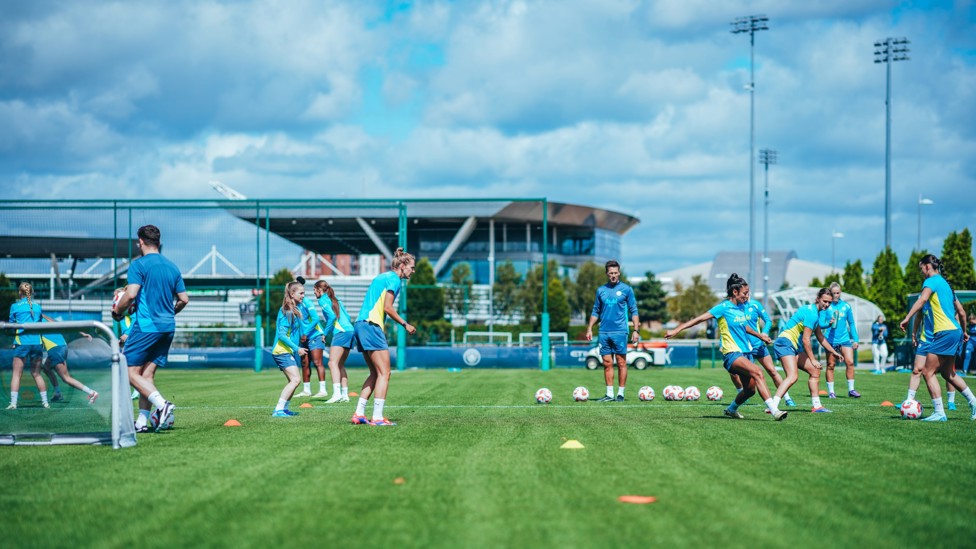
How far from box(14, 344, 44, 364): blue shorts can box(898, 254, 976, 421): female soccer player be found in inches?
384

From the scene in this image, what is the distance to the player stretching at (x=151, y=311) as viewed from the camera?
998cm

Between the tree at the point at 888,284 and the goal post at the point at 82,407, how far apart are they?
153ft

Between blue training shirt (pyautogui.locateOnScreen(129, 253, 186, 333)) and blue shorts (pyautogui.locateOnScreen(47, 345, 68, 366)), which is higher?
blue training shirt (pyautogui.locateOnScreen(129, 253, 186, 333))

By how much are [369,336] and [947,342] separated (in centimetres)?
695

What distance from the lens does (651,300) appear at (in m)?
89.8

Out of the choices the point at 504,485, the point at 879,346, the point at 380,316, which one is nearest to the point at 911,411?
the point at 380,316

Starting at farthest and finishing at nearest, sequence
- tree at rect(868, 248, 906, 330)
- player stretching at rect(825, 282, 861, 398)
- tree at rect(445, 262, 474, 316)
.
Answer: tree at rect(868, 248, 906, 330), tree at rect(445, 262, 474, 316), player stretching at rect(825, 282, 861, 398)

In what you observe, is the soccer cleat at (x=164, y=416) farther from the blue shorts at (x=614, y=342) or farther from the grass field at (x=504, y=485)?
the blue shorts at (x=614, y=342)

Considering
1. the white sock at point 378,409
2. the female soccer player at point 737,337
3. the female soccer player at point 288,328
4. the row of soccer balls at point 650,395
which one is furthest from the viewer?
the row of soccer balls at point 650,395

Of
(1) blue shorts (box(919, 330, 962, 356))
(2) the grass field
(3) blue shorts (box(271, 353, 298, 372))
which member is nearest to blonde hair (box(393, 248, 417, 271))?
(2) the grass field

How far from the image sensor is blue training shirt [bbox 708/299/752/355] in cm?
1148

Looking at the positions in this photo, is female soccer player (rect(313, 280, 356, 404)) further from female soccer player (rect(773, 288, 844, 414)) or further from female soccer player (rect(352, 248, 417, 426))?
female soccer player (rect(773, 288, 844, 414))

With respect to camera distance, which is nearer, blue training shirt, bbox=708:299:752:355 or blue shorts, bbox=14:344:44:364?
blue shorts, bbox=14:344:44:364

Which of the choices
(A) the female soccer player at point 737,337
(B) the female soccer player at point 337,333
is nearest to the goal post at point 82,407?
(A) the female soccer player at point 737,337
